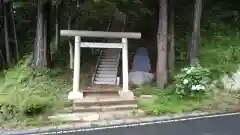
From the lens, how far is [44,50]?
947 centimetres

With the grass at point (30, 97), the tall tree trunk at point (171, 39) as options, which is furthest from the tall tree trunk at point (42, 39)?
the tall tree trunk at point (171, 39)

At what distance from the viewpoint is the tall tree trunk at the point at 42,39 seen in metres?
9.34

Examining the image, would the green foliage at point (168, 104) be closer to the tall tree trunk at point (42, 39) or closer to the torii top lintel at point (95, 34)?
the torii top lintel at point (95, 34)

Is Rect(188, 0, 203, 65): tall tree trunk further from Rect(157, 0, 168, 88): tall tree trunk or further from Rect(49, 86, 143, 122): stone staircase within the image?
Rect(49, 86, 143, 122): stone staircase

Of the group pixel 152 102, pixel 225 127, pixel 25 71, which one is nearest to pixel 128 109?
pixel 152 102

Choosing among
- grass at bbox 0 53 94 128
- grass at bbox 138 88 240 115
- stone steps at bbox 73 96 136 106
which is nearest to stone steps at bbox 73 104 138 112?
stone steps at bbox 73 96 136 106

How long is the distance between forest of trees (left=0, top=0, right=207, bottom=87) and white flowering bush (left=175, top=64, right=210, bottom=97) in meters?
1.01

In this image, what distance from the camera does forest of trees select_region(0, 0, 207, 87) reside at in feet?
28.8

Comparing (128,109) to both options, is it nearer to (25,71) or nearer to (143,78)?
(143,78)

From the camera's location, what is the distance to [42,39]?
943 centimetres

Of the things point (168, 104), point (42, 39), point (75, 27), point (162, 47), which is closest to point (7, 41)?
point (42, 39)

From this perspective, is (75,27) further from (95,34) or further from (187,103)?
(187,103)

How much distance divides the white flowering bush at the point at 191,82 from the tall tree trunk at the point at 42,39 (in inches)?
185

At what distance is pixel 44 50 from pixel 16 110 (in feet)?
10.7
